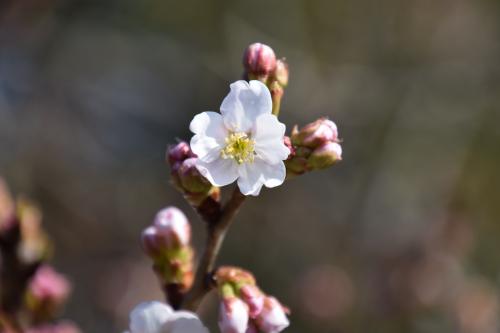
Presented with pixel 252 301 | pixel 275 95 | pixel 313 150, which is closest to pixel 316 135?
pixel 313 150

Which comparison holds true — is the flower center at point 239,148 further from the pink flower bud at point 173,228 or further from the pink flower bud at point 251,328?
the pink flower bud at point 251,328

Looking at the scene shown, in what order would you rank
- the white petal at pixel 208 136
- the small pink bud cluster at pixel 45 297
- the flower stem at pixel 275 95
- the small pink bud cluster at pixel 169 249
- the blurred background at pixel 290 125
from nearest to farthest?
1. the white petal at pixel 208 136
2. the flower stem at pixel 275 95
3. the small pink bud cluster at pixel 169 249
4. the small pink bud cluster at pixel 45 297
5. the blurred background at pixel 290 125

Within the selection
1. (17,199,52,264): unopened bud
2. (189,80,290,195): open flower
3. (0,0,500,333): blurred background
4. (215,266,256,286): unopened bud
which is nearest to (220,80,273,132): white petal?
(189,80,290,195): open flower

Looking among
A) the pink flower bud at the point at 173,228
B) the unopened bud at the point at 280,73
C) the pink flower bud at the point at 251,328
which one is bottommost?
the pink flower bud at the point at 251,328

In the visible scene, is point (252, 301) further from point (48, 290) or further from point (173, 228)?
point (48, 290)

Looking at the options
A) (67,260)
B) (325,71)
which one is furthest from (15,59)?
(325,71)

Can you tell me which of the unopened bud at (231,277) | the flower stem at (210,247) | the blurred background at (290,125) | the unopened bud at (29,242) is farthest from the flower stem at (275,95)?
the blurred background at (290,125)
